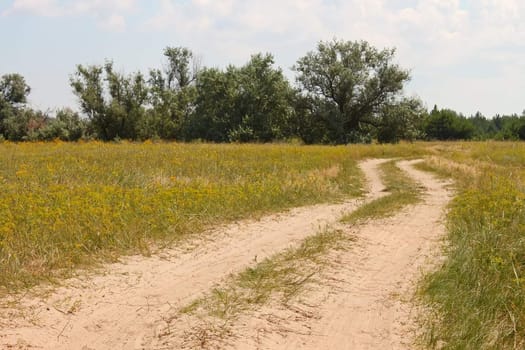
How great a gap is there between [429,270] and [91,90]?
154ft

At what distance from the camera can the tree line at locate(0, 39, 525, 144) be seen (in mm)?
49781

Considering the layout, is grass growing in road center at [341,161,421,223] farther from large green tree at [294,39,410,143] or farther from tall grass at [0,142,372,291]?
large green tree at [294,39,410,143]

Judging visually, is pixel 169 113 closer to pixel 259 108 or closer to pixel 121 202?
pixel 259 108

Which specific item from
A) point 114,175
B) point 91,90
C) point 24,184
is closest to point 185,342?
→ point 24,184

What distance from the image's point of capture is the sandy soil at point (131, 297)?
4.71 meters

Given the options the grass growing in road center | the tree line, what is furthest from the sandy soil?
the tree line

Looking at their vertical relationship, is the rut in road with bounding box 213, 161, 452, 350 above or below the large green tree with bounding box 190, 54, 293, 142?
below

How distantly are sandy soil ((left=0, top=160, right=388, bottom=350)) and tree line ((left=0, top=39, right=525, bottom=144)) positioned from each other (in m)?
40.3

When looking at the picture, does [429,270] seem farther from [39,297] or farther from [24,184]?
[24,184]

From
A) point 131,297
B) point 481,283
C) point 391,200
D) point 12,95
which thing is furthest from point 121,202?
point 12,95

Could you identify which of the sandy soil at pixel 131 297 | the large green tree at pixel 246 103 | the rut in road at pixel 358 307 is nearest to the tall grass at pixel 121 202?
the sandy soil at pixel 131 297

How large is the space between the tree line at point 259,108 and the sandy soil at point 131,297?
40.3m

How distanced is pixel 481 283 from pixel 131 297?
13.1 feet

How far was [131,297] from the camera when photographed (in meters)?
5.80
